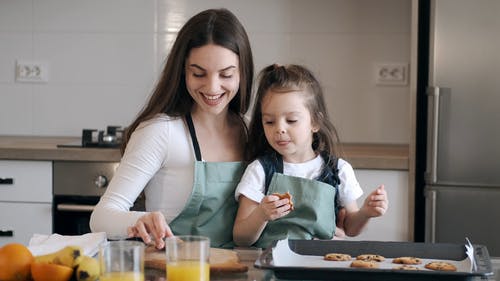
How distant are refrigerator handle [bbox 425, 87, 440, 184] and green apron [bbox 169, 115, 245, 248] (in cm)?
116

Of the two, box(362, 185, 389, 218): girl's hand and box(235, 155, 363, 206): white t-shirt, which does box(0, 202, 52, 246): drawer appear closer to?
box(235, 155, 363, 206): white t-shirt

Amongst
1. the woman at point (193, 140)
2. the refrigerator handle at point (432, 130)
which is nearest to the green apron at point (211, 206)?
the woman at point (193, 140)

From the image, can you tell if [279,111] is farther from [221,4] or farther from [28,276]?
[221,4]

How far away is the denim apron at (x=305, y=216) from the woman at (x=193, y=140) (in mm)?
104

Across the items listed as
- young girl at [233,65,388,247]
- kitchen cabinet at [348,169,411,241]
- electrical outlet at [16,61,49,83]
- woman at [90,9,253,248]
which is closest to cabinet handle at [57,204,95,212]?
electrical outlet at [16,61,49,83]

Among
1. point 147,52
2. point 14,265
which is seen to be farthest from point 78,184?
point 14,265

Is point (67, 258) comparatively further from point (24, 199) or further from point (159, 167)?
point (24, 199)

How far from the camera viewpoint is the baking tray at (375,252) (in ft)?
4.38

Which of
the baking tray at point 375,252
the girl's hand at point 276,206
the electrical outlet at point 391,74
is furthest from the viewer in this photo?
the electrical outlet at point 391,74

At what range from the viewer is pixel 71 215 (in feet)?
9.91

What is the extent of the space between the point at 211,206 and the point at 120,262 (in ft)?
2.26

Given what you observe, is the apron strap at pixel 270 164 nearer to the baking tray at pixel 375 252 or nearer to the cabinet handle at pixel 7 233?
the baking tray at pixel 375 252

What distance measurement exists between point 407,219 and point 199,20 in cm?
133

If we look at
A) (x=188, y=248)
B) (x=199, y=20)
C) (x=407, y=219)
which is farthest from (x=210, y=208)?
(x=407, y=219)
